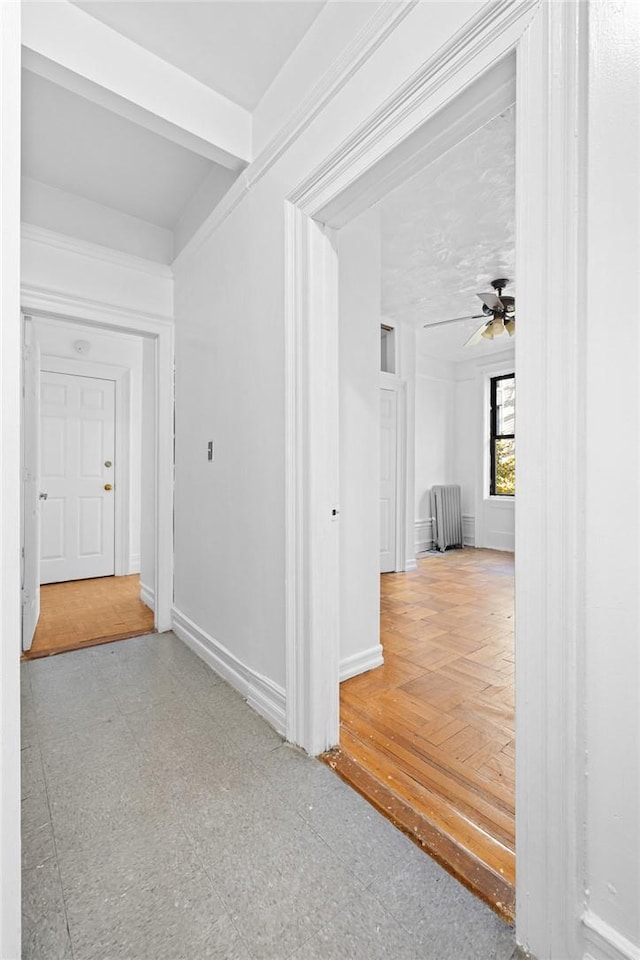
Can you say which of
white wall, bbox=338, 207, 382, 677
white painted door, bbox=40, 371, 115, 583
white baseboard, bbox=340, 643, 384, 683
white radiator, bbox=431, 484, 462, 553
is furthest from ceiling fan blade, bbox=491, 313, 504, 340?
white painted door, bbox=40, 371, 115, 583

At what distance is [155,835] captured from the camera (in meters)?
1.32

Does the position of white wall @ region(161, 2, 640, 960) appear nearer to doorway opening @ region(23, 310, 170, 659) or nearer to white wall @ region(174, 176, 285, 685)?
white wall @ region(174, 176, 285, 685)

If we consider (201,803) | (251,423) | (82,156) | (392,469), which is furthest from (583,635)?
(392,469)

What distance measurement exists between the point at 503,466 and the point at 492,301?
299 centimetres

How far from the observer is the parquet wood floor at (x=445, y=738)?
1.29m

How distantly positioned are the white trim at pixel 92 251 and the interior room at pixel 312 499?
0.02m

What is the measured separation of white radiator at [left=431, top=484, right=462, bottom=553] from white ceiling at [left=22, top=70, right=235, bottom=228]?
442 centimetres

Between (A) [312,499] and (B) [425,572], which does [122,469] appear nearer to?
(B) [425,572]

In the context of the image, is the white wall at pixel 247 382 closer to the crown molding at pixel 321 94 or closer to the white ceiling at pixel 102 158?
the crown molding at pixel 321 94

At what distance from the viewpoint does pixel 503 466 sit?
6.14 meters

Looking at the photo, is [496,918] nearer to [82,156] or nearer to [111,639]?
[111,639]

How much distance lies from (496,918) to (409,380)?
172 inches

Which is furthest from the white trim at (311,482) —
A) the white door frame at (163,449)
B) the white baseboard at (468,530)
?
the white baseboard at (468,530)

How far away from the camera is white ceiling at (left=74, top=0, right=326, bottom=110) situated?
160 cm
